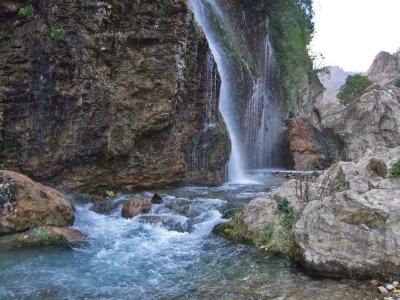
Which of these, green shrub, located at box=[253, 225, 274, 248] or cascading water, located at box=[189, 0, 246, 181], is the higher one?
cascading water, located at box=[189, 0, 246, 181]

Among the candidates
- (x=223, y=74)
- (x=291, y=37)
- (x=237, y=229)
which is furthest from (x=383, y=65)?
(x=237, y=229)

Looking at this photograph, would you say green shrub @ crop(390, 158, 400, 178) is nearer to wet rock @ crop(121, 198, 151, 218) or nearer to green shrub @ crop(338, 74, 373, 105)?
wet rock @ crop(121, 198, 151, 218)

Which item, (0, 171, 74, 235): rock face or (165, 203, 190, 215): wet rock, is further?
(165, 203, 190, 215): wet rock

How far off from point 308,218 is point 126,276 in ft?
10.1

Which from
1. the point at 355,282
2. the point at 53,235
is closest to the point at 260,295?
the point at 355,282

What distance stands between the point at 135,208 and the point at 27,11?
6791 mm

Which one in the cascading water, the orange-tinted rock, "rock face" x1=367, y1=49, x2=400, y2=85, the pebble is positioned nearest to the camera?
the pebble

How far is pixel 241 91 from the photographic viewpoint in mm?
20641

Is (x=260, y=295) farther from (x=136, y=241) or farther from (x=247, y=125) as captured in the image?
(x=247, y=125)

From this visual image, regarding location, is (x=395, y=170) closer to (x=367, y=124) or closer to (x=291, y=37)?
(x=367, y=124)

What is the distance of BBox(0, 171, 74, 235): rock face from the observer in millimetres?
8555

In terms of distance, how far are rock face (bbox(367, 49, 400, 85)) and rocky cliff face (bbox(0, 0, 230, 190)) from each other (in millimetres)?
68408

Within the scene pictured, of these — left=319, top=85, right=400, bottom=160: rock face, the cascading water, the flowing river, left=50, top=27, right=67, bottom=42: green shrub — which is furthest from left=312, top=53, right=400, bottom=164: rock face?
left=50, top=27, right=67, bottom=42: green shrub

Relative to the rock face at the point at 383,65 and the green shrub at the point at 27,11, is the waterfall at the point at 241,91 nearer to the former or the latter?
the green shrub at the point at 27,11
